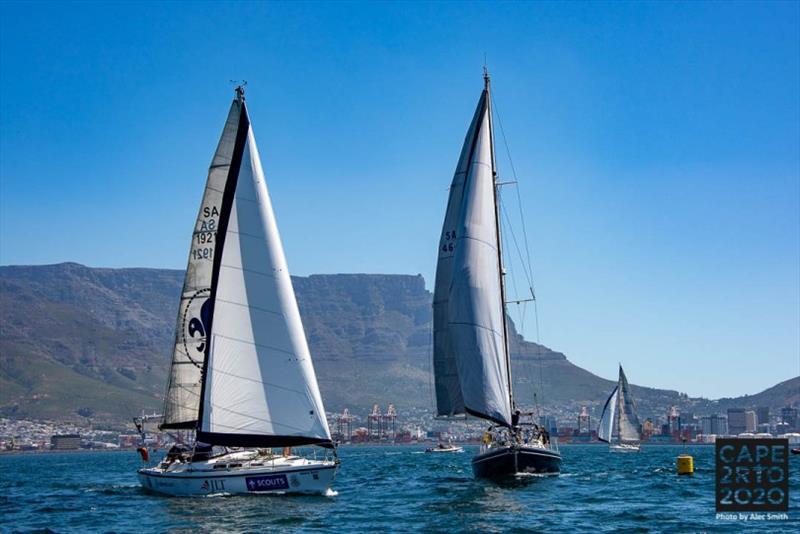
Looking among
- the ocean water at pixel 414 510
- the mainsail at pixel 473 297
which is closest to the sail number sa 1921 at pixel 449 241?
the mainsail at pixel 473 297

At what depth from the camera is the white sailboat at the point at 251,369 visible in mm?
43594

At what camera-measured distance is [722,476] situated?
53.5 meters

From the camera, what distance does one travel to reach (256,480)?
43531 millimetres

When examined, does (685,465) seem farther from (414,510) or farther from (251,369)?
(251,369)

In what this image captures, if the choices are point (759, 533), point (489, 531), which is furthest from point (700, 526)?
point (489, 531)

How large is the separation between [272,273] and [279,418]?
5.98 metres

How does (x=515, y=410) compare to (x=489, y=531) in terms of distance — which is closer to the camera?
(x=489, y=531)

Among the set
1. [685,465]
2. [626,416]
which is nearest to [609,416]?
[626,416]

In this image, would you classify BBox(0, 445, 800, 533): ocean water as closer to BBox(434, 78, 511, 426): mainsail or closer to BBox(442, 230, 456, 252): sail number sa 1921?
BBox(434, 78, 511, 426): mainsail

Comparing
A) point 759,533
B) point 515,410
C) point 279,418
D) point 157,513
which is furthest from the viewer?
point 515,410

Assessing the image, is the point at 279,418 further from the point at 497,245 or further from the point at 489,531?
the point at 497,245

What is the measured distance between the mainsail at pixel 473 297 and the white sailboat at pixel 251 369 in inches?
422

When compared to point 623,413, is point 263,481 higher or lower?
lower

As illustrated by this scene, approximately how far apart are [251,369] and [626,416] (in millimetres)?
119663
